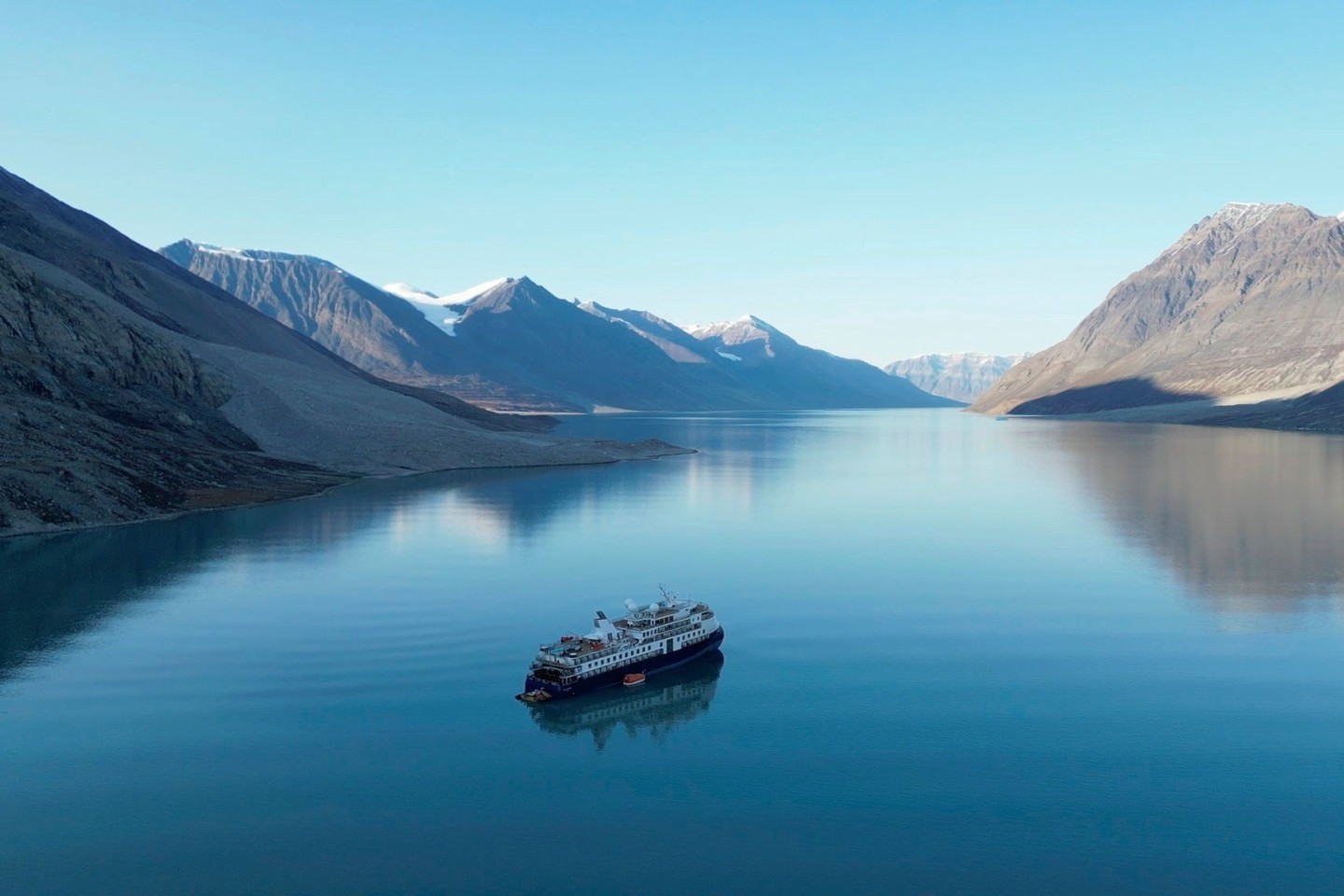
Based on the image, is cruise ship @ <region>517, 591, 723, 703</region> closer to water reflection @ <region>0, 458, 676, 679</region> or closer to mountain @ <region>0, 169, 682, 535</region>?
water reflection @ <region>0, 458, 676, 679</region>

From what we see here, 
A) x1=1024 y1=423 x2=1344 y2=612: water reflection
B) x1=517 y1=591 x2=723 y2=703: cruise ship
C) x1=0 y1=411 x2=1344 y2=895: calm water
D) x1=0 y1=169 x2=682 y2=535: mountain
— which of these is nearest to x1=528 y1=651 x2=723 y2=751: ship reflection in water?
x1=0 y1=411 x2=1344 y2=895: calm water

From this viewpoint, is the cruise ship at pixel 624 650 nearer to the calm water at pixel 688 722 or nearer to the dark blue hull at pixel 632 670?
the dark blue hull at pixel 632 670

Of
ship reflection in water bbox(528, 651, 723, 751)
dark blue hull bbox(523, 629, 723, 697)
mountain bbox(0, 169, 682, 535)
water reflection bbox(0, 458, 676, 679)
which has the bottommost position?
ship reflection in water bbox(528, 651, 723, 751)

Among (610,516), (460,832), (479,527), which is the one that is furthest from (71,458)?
(460,832)

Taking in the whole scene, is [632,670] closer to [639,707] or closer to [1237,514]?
[639,707]

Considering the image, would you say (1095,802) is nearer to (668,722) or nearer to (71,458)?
(668,722)

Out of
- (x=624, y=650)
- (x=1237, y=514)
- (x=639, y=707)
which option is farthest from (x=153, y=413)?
(x=1237, y=514)

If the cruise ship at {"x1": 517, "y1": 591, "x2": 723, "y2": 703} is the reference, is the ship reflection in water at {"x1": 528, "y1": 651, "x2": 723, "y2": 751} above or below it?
below
